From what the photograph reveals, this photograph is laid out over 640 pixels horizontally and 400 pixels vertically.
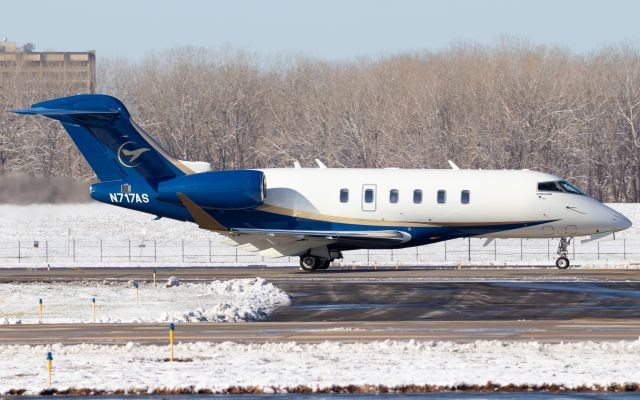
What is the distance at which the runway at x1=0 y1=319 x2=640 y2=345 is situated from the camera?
26953mm

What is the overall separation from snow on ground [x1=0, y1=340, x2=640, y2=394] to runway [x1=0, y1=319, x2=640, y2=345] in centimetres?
136

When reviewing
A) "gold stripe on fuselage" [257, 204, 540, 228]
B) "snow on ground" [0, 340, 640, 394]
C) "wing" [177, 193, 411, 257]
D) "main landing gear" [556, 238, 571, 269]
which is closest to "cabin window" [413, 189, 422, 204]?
"gold stripe on fuselage" [257, 204, 540, 228]

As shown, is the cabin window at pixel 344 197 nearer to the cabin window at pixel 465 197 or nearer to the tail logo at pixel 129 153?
the cabin window at pixel 465 197

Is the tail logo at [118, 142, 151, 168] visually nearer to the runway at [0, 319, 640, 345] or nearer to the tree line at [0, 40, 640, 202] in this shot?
the runway at [0, 319, 640, 345]

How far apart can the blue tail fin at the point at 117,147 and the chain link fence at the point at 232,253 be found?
543 inches

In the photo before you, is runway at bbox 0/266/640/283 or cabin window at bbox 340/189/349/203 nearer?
runway at bbox 0/266/640/283

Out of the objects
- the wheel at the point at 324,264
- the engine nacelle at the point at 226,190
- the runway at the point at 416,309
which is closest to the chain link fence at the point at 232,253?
the wheel at the point at 324,264

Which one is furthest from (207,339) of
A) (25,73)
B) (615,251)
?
(25,73)

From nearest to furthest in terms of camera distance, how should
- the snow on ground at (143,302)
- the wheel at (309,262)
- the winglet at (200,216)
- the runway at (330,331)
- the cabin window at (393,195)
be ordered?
1. the runway at (330,331)
2. the snow on ground at (143,302)
3. the winglet at (200,216)
4. the cabin window at (393,195)
5. the wheel at (309,262)

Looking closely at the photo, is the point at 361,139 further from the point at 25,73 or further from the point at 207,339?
the point at 207,339

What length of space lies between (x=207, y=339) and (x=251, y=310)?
5023 millimetres

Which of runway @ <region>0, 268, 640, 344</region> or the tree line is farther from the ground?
the tree line

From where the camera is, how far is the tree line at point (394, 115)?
103500 millimetres

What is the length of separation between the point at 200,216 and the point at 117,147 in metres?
4.59
